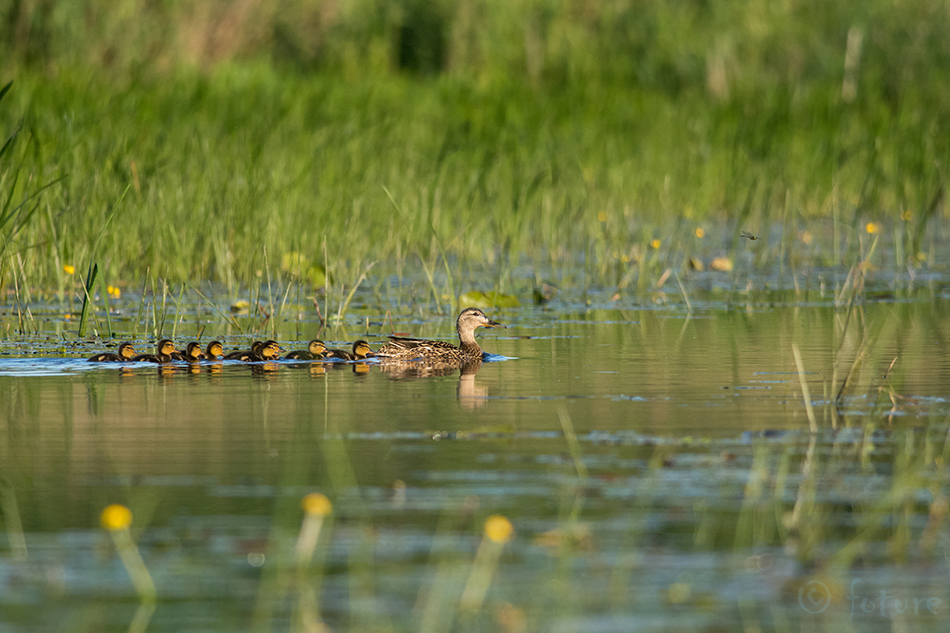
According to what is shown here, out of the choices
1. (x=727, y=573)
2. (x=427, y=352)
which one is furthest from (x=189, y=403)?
(x=727, y=573)

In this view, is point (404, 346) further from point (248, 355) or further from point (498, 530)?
point (498, 530)

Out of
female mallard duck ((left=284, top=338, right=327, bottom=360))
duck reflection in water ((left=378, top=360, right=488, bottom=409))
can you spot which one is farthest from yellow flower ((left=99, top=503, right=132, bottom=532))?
female mallard duck ((left=284, top=338, right=327, bottom=360))

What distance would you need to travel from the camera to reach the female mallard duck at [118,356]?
784cm

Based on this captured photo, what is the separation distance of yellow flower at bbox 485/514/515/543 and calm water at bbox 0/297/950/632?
1.5 inches

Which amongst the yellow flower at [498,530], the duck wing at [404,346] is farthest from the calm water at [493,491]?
the duck wing at [404,346]

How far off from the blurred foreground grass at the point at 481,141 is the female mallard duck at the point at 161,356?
1016 millimetres

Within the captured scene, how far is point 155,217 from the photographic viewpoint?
10469 millimetres

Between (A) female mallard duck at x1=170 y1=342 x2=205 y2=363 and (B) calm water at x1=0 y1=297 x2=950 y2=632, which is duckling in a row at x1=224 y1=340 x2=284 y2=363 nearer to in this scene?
(B) calm water at x1=0 y1=297 x2=950 y2=632

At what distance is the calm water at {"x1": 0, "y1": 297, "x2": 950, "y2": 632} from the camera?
3549 mm

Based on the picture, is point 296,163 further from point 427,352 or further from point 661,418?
point 661,418

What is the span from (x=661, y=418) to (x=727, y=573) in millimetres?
2217

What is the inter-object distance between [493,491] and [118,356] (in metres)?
3.72

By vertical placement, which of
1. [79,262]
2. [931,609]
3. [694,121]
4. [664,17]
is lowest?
[931,609]

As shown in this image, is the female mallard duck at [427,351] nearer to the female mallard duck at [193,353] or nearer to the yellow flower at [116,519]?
the female mallard duck at [193,353]
